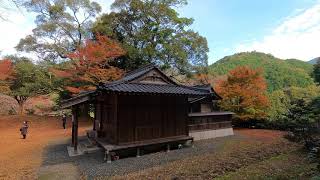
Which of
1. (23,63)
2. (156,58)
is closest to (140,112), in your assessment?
(156,58)

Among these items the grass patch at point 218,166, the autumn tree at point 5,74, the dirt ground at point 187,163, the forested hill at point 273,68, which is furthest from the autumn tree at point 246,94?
the autumn tree at point 5,74

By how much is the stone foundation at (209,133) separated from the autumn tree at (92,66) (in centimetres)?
1069

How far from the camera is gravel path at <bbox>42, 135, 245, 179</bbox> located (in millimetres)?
10867

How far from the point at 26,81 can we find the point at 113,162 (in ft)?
87.0

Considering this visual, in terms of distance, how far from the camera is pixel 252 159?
12016mm

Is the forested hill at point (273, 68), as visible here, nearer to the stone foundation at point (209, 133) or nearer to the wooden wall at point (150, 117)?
the stone foundation at point (209, 133)

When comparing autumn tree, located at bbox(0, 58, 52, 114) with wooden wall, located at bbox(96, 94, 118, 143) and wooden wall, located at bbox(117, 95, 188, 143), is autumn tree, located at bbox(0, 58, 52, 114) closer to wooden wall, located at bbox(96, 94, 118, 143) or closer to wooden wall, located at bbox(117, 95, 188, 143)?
wooden wall, located at bbox(96, 94, 118, 143)

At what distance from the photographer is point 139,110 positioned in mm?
13805

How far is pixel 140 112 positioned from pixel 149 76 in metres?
2.47

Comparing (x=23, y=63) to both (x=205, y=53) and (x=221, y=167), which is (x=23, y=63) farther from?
(x=221, y=167)

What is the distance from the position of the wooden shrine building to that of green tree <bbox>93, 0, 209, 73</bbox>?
13.5 m

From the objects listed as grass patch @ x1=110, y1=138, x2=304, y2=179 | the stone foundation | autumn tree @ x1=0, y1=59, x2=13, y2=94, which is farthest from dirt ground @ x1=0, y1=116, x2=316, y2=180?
autumn tree @ x1=0, y1=59, x2=13, y2=94

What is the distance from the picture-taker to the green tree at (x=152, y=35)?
→ 2895cm

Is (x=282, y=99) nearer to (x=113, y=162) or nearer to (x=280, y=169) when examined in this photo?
(x=280, y=169)
